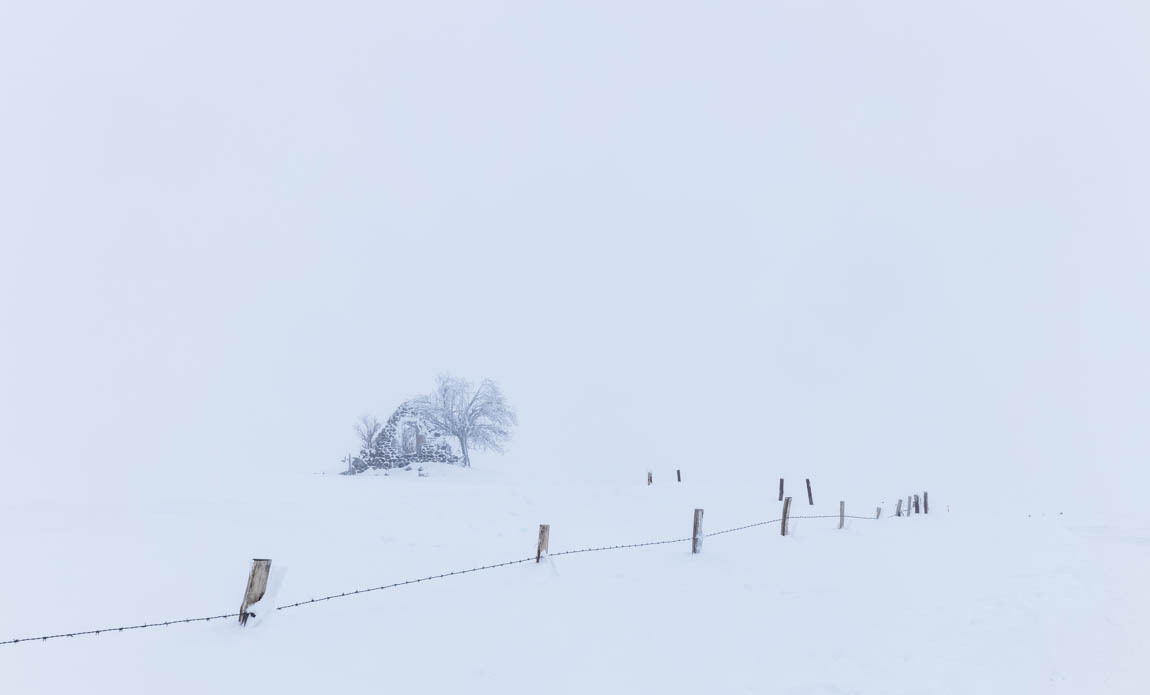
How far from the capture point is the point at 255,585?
28.3 feet

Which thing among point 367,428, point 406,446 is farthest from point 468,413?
point 367,428

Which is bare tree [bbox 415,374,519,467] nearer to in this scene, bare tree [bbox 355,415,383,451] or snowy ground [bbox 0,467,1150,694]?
bare tree [bbox 355,415,383,451]

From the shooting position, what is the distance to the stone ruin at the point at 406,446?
3922cm

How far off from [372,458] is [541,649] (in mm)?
33316

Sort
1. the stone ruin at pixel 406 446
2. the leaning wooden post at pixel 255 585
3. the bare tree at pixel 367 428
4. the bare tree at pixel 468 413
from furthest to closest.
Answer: the bare tree at pixel 367 428, the bare tree at pixel 468 413, the stone ruin at pixel 406 446, the leaning wooden post at pixel 255 585

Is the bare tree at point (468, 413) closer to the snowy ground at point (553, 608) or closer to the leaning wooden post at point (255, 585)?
the snowy ground at point (553, 608)

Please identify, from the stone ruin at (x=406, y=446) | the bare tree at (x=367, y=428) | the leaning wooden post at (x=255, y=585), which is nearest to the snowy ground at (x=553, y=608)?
the leaning wooden post at (x=255, y=585)

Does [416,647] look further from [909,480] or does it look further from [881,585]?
[909,480]

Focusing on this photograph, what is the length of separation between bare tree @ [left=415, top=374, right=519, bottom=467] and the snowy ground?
805 inches

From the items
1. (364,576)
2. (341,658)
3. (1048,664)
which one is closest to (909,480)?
(1048,664)

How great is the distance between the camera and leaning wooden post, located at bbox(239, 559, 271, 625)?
854 centimetres

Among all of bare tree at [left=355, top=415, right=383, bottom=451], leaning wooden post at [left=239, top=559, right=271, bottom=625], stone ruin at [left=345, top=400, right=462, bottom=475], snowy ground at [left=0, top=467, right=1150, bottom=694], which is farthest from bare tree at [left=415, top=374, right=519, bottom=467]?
leaning wooden post at [left=239, top=559, right=271, bottom=625]

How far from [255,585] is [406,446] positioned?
105ft

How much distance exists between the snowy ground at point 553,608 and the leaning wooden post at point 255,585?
240 millimetres
